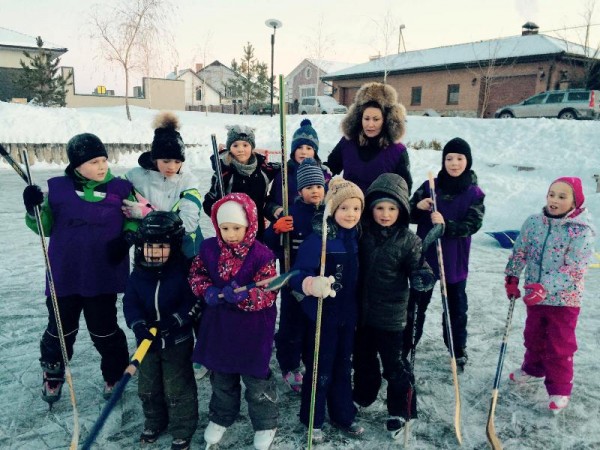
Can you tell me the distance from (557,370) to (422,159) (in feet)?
39.7

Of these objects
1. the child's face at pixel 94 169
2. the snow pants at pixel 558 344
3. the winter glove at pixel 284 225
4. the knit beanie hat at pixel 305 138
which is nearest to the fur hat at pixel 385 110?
the knit beanie hat at pixel 305 138

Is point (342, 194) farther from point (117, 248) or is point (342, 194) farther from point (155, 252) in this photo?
point (117, 248)

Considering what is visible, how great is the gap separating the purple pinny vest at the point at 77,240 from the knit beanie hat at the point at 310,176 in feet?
4.46

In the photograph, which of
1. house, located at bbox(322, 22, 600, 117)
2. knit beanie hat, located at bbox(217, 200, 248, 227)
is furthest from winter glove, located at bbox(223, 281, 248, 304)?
house, located at bbox(322, 22, 600, 117)

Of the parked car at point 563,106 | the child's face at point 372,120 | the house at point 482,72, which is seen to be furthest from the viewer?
the house at point 482,72

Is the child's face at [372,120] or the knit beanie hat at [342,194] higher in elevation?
the child's face at [372,120]

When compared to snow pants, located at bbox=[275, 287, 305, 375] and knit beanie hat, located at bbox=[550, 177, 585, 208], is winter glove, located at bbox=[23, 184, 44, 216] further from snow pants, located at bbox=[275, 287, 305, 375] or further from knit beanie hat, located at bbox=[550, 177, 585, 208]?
knit beanie hat, located at bbox=[550, 177, 585, 208]

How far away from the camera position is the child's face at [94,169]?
9.91 ft

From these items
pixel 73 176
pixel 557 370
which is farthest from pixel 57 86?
pixel 557 370

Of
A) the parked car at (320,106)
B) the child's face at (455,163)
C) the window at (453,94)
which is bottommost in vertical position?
the child's face at (455,163)

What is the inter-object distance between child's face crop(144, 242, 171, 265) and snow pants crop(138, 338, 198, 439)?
555mm

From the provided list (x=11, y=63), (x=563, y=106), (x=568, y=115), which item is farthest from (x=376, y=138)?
(x=11, y=63)

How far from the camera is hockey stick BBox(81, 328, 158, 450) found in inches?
69.8

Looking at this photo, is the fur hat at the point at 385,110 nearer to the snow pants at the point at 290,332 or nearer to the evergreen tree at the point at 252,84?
the snow pants at the point at 290,332
